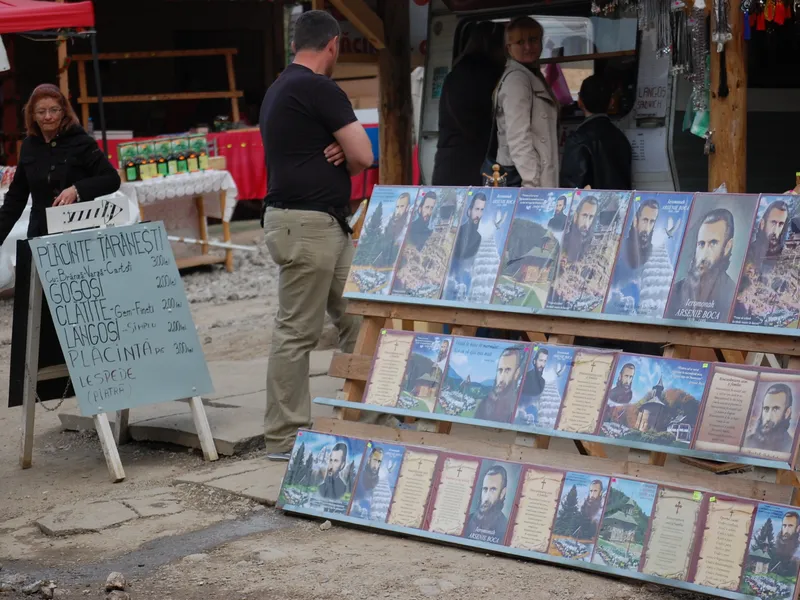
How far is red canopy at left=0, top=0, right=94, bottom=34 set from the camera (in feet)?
29.9

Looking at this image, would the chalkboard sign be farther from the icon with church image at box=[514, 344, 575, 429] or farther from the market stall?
the market stall

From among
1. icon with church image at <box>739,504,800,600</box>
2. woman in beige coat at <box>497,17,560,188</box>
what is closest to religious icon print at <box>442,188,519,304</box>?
icon with church image at <box>739,504,800,600</box>

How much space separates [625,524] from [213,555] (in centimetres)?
157

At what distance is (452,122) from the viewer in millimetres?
6895

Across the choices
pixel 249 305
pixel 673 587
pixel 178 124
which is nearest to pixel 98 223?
pixel 673 587

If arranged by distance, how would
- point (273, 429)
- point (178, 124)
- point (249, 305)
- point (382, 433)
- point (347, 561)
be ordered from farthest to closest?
point (178, 124) → point (249, 305) → point (273, 429) → point (382, 433) → point (347, 561)

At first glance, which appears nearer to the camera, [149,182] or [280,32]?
[149,182]

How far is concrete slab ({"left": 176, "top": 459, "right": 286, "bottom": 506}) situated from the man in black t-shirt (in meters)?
0.32

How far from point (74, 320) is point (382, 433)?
5.84 feet

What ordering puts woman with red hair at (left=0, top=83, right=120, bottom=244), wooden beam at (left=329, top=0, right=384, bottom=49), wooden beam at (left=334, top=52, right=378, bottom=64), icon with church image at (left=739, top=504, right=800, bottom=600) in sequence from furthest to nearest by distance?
1. wooden beam at (left=334, top=52, right=378, bottom=64)
2. wooden beam at (left=329, top=0, right=384, bottom=49)
3. woman with red hair at (left=0, top=83, right=120, bottom=244)
4. icon with church image at (left=739, top=504, right=800, bottom=600)

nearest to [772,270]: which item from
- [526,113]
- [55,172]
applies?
[526,113]

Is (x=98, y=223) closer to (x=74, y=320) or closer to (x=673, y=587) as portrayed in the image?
(x=74, y=320)

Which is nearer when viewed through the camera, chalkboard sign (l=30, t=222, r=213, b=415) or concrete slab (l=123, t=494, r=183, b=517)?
concrete slab (l=123, t=494, r=183, b=517)

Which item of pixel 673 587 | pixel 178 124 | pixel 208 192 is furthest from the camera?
pixel 178 124
